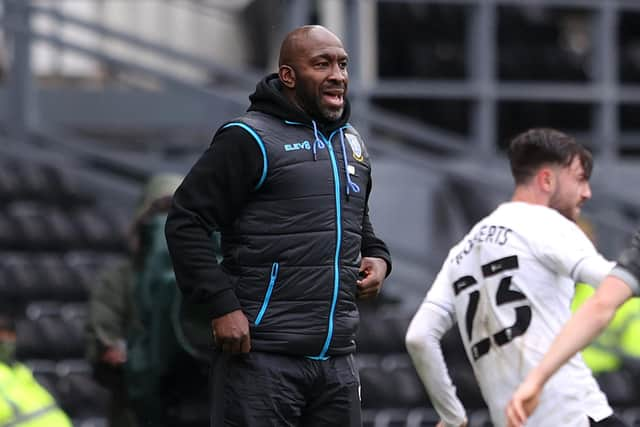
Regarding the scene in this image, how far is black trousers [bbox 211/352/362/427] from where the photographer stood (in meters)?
4.64

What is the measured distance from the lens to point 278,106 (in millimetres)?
4777

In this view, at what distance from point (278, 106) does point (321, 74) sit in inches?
6.3

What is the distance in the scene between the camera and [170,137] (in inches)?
543

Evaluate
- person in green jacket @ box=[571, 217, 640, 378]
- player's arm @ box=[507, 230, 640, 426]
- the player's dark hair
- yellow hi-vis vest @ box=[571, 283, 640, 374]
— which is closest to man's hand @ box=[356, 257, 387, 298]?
player's arm @ box=[507, 230, 640, 426]

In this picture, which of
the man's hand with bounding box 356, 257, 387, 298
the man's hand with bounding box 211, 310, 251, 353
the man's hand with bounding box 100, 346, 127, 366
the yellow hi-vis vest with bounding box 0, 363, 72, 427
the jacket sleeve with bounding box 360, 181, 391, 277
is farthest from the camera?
the man's hand with bounding box 100, 346, 127, 366

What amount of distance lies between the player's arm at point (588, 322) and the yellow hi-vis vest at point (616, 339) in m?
6.09

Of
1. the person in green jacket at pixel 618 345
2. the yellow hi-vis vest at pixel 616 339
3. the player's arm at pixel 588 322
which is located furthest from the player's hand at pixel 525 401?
the yellow hi-vis vest at pixel 616 339

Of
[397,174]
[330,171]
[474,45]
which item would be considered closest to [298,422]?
[330,171]

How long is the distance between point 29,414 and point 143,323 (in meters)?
0.87

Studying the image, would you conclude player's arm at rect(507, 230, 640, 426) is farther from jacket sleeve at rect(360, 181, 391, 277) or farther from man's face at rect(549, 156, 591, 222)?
man's face at rect(549, 156, 591, 222)

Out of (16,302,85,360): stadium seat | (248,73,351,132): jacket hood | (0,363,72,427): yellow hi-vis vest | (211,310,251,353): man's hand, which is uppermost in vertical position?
(248,73,351,132): jacket hood

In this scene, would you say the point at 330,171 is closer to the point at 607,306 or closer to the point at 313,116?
the point at 313,116

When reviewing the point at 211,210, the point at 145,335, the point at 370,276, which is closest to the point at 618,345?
the point at 145,335

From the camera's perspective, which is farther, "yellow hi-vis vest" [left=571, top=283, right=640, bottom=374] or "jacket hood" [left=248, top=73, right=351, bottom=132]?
"yellow hi-vis vest" [left=571, top=283, right=640, bottom=374]
